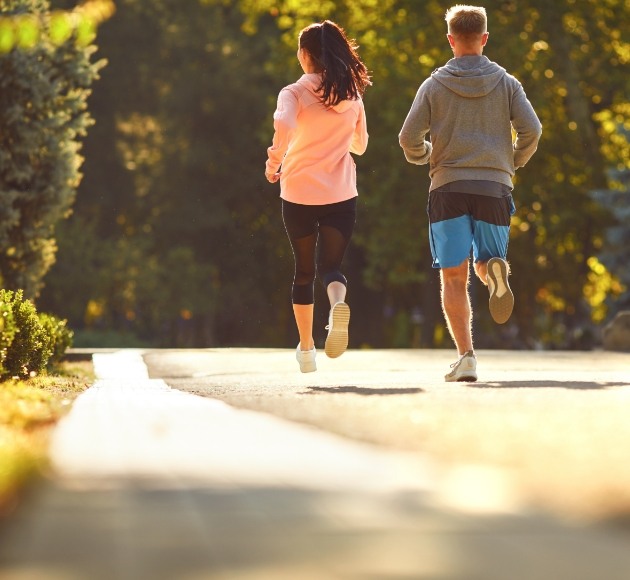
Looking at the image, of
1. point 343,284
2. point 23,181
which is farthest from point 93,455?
point 23,181

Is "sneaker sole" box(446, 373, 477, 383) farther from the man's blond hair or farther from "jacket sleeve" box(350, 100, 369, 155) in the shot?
the man's blond hair

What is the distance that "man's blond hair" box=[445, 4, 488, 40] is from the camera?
983cm

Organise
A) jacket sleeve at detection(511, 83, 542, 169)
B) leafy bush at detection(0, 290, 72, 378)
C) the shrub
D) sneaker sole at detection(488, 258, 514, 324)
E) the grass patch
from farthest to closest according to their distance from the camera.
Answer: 1. the shrub
2. leafy bush at detection(0, 290, 72, 378)
3. jacket sleeve at detection(511, 83, 542, 169)
4. sneaker sole at detection(488, 258, 514, 324)
5. the grass patch

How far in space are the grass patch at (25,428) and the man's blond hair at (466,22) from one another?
336 cm

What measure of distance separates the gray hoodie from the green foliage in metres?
11.8

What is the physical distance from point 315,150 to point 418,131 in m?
1.01

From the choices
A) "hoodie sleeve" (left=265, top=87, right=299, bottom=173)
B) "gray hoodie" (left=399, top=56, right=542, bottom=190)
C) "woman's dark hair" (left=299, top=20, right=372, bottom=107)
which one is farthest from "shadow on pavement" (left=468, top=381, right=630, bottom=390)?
"woman's dark hair" (left=299, top=20, right=372, bottom=107)

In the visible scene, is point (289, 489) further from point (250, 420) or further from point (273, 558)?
point (250, 420)

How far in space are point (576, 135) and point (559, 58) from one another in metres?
2.18

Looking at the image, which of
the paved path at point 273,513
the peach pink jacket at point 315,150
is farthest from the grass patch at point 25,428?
the peach pink jacket at point 315,150

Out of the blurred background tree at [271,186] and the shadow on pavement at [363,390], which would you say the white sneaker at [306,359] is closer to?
the shadow on pavement at [363,390]

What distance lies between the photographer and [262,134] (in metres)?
45.1

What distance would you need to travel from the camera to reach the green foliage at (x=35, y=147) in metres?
21.1

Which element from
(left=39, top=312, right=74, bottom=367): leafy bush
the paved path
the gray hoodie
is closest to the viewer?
the paved path
